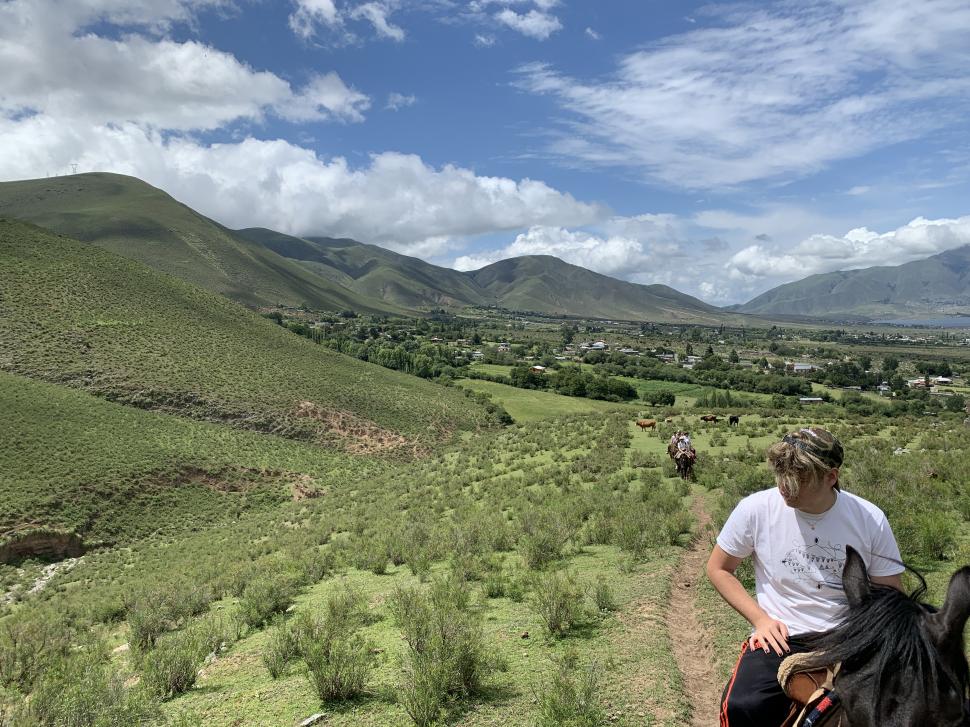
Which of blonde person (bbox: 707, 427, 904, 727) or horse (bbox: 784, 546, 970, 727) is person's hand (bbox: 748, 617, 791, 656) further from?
horse (bbox: 784, 546, 970, 727)

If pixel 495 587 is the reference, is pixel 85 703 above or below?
above

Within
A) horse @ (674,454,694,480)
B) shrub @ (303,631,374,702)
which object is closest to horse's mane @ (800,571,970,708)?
shrub @ (303,631,374,702)

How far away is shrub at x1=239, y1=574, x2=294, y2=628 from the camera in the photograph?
1003 cm

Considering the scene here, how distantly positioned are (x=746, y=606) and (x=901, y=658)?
1.10m

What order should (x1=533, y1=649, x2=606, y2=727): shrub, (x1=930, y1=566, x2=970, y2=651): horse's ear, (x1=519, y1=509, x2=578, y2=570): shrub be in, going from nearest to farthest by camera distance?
1. (x1=930, y1=566, x2=970, y2=651): horse's ear
2. (x1=533, y1=649, x2=606, y2=727): shrub
3. (x1=519, y1=509, x2=578, y2=570): shrub

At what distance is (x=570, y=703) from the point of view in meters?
5.05

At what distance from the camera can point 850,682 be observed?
95.5 inches

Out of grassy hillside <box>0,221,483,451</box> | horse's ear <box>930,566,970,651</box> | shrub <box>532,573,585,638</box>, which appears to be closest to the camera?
horse's ear <box>930,566,970,651</box>

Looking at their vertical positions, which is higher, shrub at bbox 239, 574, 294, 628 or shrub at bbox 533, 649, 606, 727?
shrub at bbox 533, 649, 606, 727

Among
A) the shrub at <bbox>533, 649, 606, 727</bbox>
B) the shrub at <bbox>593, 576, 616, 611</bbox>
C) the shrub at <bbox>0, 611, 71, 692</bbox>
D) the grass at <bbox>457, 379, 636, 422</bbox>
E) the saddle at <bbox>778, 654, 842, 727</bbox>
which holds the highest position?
the saddle at <bbox>778, 654, 842, 727</bbox>

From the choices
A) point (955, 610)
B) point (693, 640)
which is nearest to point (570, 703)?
point (693, 640)

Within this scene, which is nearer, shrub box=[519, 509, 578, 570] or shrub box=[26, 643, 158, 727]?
shrub box=[26, 643, 158, 727]

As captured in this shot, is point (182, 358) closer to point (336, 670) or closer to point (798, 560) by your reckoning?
point (336, 670)

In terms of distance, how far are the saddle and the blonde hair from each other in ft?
3.28
